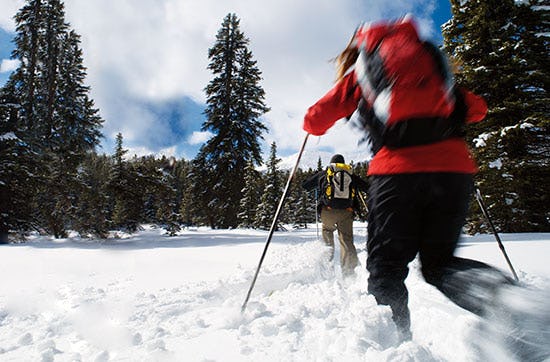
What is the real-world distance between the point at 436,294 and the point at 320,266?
1828 mm

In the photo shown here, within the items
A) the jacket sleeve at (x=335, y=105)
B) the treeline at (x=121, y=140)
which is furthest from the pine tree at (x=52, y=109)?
the jacket sleeve at (x=335, y=105)

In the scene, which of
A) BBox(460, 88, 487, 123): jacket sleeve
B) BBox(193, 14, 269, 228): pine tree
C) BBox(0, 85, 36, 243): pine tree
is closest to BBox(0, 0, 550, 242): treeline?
BBox(0, 85, 36, 243): pine tree

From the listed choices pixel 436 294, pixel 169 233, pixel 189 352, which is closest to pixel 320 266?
pixel 436 294

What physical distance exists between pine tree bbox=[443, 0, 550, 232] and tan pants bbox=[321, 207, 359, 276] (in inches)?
279

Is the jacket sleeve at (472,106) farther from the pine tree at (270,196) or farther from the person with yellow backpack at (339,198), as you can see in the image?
the pine tree at (270,196)

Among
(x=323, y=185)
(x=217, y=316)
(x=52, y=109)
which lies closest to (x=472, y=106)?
(x=217, y=316)

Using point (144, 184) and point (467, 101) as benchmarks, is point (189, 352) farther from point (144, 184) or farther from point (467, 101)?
point (144, 184)

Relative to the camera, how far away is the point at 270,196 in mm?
28703

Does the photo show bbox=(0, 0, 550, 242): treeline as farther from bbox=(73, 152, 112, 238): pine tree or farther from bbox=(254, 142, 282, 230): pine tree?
bbox=(254, 142, 282, 230): pine tree

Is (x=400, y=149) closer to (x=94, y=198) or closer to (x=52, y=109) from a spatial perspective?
(x=94, y=198)

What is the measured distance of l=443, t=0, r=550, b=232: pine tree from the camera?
8.95 metres

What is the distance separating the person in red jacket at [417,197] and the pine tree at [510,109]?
368 inches

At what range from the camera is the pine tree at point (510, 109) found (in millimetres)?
8953

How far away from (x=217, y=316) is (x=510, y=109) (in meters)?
10.9
